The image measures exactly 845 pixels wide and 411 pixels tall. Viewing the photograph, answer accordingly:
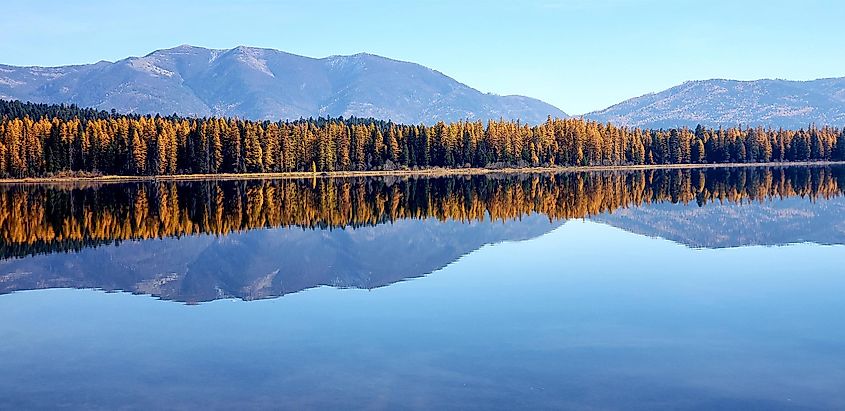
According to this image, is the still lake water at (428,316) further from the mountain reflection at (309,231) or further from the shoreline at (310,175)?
the shoreline at (310,175)

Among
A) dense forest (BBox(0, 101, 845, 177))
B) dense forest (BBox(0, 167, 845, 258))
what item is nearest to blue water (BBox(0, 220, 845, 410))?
dense forest (BBox(0, 167, 845, 258))

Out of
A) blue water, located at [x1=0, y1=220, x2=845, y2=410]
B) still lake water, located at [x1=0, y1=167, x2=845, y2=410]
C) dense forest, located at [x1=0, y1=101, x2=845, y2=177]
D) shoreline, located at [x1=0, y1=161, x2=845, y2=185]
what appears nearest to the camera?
blue water, located at [x1=0, y1=220, x2=845, y2=410]

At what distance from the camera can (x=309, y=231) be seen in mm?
47656

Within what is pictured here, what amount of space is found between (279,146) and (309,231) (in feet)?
368

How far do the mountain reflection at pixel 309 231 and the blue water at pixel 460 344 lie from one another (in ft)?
12.5

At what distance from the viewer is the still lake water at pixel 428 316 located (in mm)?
15406

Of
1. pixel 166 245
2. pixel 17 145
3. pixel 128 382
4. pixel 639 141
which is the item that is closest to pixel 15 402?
pixel 128 382

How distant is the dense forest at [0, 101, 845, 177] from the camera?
14188 cm

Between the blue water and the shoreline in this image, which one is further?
the shoreline

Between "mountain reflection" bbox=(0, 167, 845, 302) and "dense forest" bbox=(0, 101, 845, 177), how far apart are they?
216 ft

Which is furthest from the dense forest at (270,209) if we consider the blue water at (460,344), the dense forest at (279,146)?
the dense forest at (279,146)

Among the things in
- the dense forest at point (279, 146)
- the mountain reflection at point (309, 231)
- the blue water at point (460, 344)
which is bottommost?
the blue water at point (460, 344)

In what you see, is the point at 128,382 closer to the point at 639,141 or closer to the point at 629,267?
the point at 629,267

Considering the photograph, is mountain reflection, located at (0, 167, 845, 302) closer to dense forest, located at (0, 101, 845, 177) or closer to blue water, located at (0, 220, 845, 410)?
blue water, located at (0, 220, 845, 410)
